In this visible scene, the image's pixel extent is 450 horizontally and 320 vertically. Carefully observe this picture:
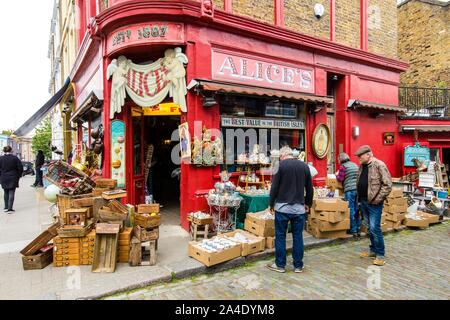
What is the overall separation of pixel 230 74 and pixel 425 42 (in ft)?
45.7

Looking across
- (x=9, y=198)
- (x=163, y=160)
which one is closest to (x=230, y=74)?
(x=163, y=160)

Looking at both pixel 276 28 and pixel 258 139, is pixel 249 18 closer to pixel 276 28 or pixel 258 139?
pixel 276 28

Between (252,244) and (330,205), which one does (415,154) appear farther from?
(252,244)

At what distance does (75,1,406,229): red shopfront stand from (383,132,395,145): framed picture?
19 cm

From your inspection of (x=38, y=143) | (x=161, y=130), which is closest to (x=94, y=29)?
(x=161, y=130)

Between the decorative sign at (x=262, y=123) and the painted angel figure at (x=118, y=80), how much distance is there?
8.36ft

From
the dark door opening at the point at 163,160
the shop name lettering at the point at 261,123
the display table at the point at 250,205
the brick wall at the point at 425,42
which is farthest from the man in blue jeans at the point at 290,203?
the brick wall at the point at 425,42

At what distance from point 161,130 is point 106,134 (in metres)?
4.26

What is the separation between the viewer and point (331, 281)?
4.56 metres

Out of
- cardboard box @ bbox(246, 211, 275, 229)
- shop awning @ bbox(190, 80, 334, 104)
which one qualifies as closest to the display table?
cardboard box @ bbox(246, 211, 275, 229)

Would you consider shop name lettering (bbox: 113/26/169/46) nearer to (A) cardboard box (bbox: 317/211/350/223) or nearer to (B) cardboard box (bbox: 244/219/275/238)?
(B) cardboard box (bbox: 244/219/275/238)

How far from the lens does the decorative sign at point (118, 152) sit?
757cm

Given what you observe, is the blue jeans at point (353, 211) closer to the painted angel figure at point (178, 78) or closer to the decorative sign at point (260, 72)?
the decorative sign at point (260, 72)

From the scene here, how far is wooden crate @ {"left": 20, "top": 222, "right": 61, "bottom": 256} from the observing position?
16.2ft
